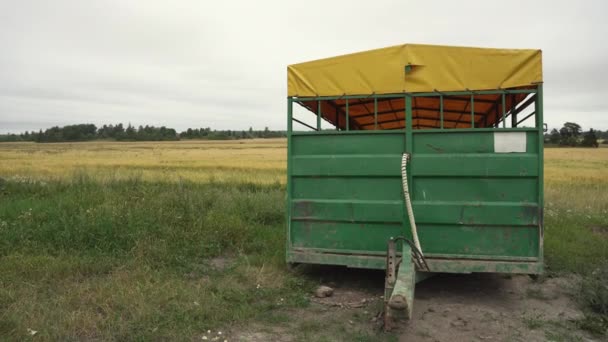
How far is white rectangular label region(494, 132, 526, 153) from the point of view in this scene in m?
4.86

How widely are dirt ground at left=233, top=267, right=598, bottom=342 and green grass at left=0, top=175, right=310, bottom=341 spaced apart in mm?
394

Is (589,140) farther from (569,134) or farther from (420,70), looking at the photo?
(420,70)

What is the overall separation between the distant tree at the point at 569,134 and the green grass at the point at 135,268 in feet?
237

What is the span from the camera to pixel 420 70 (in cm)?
504

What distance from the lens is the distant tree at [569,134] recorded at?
6975 cm

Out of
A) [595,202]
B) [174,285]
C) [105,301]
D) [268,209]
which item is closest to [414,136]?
[174,285]

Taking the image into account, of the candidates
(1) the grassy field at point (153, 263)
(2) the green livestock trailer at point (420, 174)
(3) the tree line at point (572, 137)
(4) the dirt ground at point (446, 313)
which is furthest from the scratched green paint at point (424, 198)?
(3) the tree line at point (572, 137)

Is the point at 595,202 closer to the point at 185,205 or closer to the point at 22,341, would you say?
the point at 185,205

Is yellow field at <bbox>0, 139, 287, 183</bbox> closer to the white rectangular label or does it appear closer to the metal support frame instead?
the metal support frame

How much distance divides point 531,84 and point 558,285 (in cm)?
251

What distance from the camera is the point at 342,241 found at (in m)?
5.35

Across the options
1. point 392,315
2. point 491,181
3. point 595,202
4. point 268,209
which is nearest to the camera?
point 392,315

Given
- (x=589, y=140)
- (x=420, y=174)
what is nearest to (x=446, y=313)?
(x=420, y=174)

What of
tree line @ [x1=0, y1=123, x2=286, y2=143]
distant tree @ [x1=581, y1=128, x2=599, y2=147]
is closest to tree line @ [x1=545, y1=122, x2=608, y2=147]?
distant tree @ [x1=581, y1=128, x2=599, y2=147]
